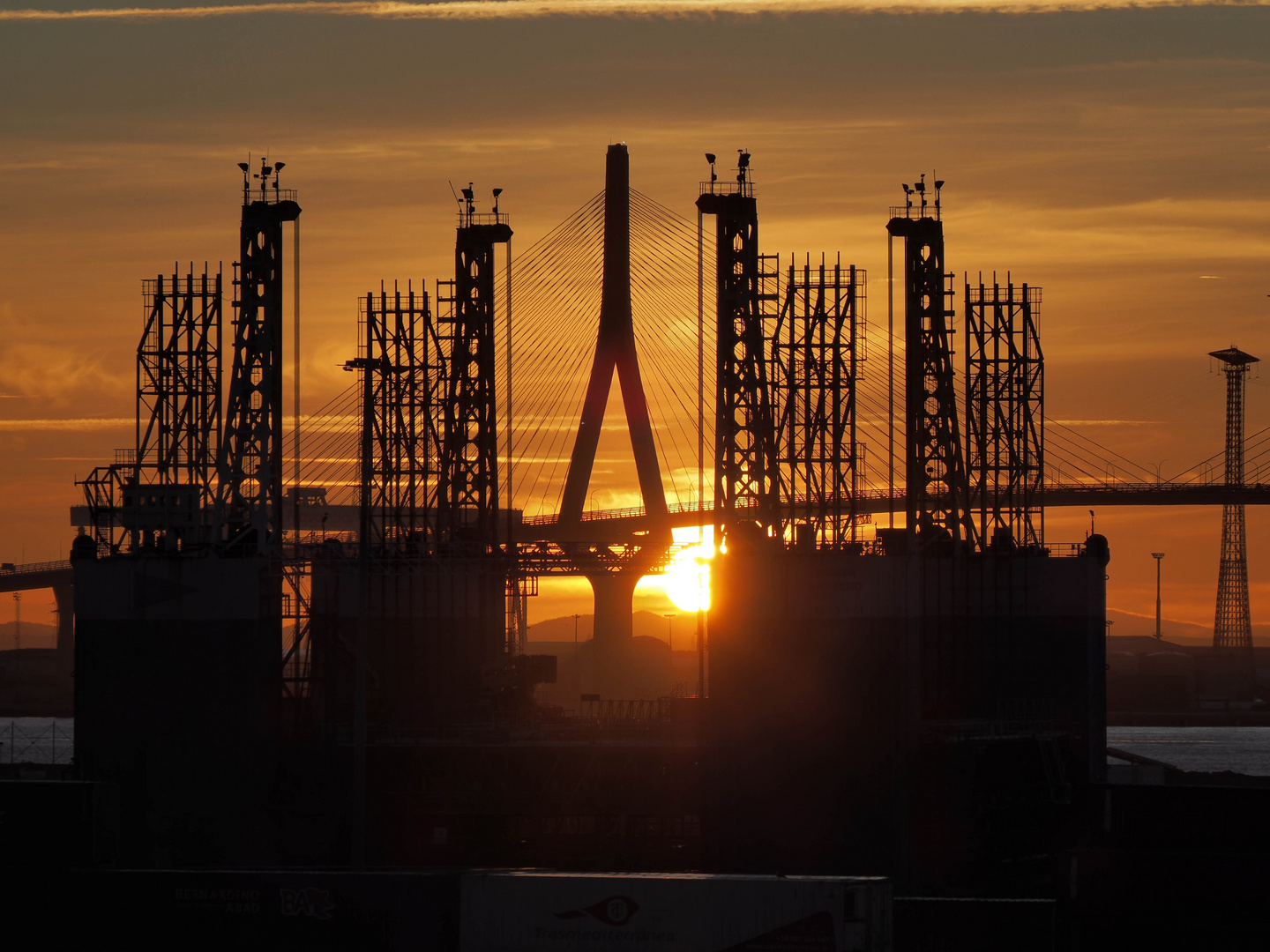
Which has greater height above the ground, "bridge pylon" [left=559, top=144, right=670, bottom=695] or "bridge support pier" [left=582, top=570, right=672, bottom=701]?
"bridge pylon" [left=559, top=144, right=670, bottom=695]

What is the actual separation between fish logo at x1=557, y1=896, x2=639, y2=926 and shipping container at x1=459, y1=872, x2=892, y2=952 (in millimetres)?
20

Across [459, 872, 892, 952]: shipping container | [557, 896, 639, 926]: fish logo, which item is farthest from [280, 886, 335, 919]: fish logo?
[557, 896, 639, 926]: fish logo

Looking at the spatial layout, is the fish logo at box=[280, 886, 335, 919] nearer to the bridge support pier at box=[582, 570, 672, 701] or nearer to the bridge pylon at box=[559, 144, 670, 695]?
the bridge pylon at box=[559, 144, 670, 695]

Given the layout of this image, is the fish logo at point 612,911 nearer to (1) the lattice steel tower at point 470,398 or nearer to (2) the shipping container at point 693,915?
(2) the shipping container at point 693,915

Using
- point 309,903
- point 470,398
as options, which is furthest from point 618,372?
point 309,903

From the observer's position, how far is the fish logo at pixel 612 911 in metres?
44.0

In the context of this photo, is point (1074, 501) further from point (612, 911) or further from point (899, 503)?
point (612, 911)

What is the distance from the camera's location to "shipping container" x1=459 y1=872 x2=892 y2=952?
142ft

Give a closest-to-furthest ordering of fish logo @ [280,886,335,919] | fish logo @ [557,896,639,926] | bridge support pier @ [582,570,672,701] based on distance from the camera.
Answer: fish logo @ [557,896,639,926], fish logo @ [280,886,335,919], bridge support pier @ [582,570,672,701]

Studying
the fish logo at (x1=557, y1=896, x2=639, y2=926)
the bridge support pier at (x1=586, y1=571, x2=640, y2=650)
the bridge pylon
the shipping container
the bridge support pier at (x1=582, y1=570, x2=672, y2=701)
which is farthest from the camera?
the bridge support pier at (x1=586, y1=571, x2=640, y2=650)

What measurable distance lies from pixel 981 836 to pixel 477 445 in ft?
89.2

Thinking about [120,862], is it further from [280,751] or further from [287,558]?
[287,558]

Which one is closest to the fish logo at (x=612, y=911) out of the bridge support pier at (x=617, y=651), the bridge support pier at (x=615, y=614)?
the bridge support pier at (x=617, y=651)

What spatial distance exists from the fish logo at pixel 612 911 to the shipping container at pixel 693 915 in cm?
2
